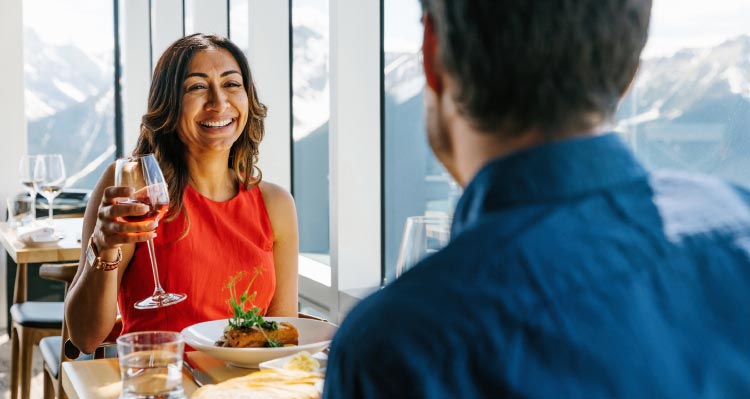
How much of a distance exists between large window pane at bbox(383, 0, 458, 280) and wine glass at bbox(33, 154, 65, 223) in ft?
5.71

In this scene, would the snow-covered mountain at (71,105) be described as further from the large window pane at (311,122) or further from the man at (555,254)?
the man at (555,254)

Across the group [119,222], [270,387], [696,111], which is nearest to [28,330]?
[119,222]

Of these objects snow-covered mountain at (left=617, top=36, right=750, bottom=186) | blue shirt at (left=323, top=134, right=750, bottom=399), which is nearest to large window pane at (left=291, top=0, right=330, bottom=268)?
snow-covered mountain at (left=617, top=36, right=750, bottom=186)

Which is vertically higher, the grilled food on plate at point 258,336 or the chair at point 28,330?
the grilled food on plate at point 258,336

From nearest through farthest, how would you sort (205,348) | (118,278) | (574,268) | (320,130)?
(574,268) → (205,348) → (118,278) → (320,130)

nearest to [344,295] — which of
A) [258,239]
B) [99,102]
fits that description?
[258,239]

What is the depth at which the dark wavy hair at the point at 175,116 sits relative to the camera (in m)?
2.26

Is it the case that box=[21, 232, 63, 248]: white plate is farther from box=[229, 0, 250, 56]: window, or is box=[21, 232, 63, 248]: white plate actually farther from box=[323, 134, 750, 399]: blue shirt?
box=[323, 134, 750, 399]: blue shirt

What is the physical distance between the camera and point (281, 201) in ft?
7.91

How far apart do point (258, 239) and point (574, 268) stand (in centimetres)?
182

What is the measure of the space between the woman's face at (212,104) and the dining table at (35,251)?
147cm

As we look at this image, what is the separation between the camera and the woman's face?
7.43 ft

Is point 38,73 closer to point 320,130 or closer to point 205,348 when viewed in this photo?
point 320,130

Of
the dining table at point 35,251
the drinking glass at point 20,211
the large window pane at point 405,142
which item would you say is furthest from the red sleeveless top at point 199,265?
the drinking glass at point 20,211
